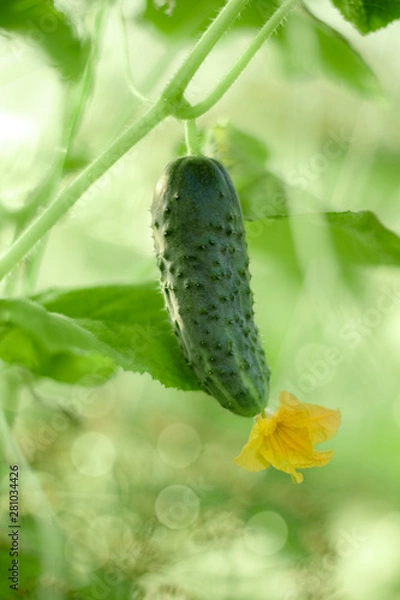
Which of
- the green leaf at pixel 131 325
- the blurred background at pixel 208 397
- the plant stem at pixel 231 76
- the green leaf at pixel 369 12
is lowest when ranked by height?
the blurred background at pixel 208 397

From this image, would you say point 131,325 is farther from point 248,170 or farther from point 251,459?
point 248,170

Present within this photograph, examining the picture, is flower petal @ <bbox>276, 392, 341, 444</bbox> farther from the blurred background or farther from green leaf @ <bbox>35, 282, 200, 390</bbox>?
the blurred background

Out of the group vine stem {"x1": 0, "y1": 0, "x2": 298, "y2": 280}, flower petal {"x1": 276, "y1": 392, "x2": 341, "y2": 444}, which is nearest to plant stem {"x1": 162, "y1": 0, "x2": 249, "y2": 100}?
vine stem {"x1": 0, "y1": 0, "x2": 298, "y2": 280}

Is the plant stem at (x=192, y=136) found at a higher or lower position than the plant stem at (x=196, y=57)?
lower

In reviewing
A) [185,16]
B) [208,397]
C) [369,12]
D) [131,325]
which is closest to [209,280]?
[131,325]

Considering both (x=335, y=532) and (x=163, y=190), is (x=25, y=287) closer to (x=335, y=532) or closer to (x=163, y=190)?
(x=163, y=190)

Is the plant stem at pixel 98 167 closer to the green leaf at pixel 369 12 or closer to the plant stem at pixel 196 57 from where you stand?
the plant stem at pixel 196 57

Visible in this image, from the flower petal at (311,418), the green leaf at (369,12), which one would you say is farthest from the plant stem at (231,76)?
the flower petal at (311,418)
